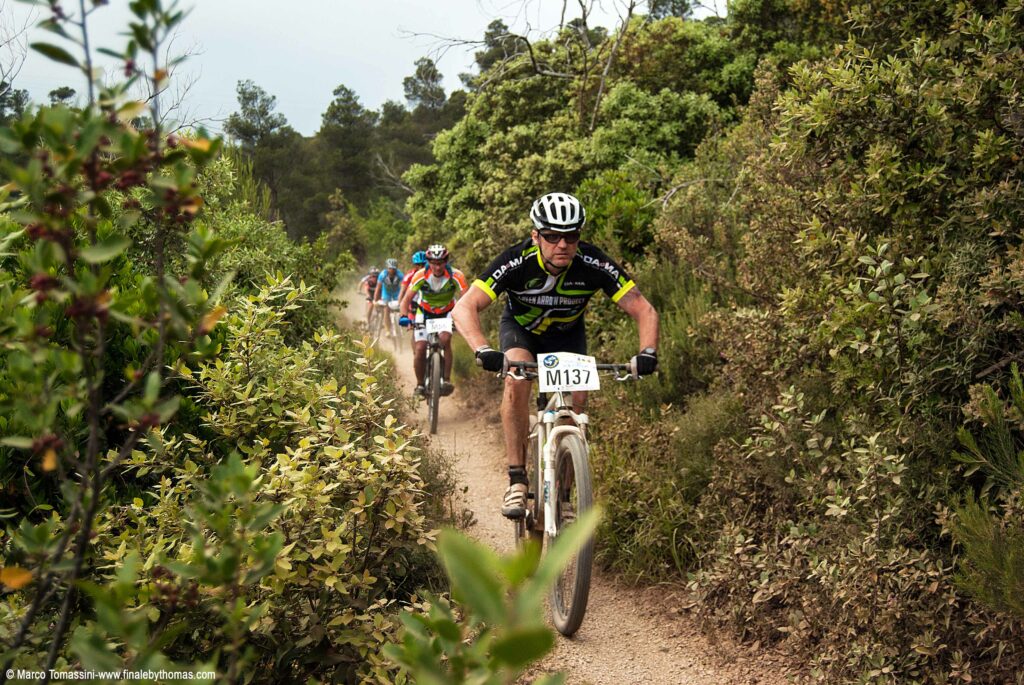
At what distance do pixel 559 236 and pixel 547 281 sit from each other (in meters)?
0.40

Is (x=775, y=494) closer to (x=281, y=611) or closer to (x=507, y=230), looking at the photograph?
(x=281, y=611)

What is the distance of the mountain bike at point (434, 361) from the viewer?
10.3 m

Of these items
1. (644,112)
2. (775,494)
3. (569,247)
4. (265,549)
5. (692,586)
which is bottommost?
(692,586)

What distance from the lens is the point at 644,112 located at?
47.4 feet

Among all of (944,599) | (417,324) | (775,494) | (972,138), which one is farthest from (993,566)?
(417,324)

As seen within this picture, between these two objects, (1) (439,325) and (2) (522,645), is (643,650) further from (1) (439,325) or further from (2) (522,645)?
(1) (439,325)

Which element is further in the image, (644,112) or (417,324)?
(644,112)

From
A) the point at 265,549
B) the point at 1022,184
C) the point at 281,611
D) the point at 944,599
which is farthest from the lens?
the point at 1022,184

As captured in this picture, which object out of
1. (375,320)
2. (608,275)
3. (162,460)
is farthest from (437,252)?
(375,320)

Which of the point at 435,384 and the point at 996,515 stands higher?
the point at 435,384

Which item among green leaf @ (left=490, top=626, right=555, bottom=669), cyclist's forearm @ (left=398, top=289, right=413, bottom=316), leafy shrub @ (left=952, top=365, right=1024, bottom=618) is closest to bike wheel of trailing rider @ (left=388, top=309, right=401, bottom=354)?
cyclist's forearm @ (left=398, top=289, right=413, bottom=316)

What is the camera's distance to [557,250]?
5402 mm

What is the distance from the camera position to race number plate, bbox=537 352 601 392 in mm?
4992

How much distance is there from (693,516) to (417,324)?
579 centimetres
